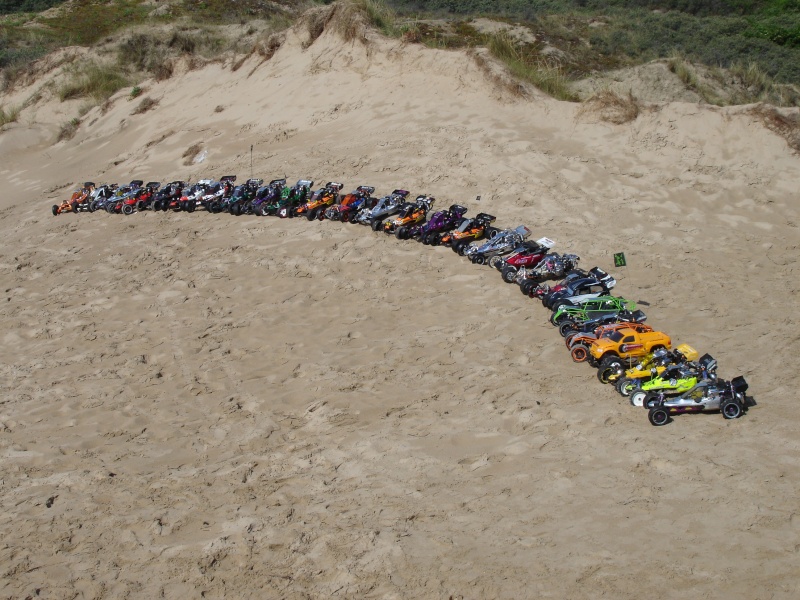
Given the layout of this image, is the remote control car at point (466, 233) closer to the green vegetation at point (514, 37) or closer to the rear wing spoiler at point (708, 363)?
the rear wing spoiler at point (708, 363)

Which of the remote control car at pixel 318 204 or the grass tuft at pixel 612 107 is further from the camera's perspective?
the grass tuft at pixel 612 107

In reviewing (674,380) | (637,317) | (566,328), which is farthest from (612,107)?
(674,380)

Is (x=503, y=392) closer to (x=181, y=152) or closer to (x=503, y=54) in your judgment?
(x=503, y=54)

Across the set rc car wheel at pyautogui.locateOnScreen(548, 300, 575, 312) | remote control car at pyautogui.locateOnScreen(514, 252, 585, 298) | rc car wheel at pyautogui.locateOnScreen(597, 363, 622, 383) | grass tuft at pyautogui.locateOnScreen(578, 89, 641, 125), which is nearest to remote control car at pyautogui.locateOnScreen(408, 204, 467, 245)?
remote control car at pyautogui.locateOnScreen(514, 252, 585, 298)

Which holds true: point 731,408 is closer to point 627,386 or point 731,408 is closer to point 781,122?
point 627,386

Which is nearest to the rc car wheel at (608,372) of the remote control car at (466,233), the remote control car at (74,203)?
the remote control car at (466,233)

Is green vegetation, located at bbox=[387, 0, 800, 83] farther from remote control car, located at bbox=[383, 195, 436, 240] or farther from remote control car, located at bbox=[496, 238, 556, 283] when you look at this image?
remote control car, located at bbox=[496, 238, 556, 283]

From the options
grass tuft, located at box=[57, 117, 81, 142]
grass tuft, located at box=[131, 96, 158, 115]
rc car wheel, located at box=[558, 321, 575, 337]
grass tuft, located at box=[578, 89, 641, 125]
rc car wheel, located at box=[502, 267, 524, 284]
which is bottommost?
grass tuft, located at box=[57, 117, 81, 142]

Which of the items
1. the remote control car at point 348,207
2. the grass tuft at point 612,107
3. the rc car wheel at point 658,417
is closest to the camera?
the rc car wheel at point 658,417
